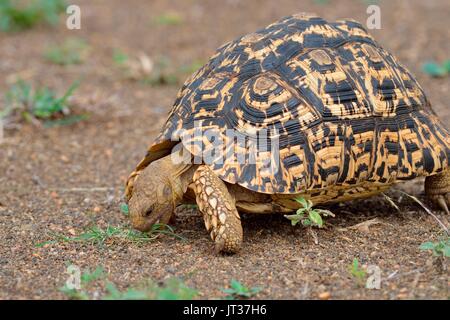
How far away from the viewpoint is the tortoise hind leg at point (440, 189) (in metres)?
5.17

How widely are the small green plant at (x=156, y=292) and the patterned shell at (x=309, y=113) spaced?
2.81 ft

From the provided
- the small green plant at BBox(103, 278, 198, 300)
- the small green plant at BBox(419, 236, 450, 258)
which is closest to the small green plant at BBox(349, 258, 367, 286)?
the small green plant at BBox(419, 236, 450, 258)

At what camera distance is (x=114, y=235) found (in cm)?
465

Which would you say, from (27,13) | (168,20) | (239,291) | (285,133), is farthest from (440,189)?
(27,13)

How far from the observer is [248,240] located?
4680 millimetres

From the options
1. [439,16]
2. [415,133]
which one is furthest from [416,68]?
[415,133]

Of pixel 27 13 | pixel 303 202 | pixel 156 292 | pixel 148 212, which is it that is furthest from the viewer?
pixel 27 13

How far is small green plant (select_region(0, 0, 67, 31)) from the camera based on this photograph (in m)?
11.0

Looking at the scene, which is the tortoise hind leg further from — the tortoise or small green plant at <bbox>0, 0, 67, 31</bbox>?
small green plant at <bbox>0, 0, 67, 31</bbox>

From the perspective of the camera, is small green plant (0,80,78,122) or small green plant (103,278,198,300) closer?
small green plant (103,278,198,300)

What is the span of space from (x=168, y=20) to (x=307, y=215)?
7482mm

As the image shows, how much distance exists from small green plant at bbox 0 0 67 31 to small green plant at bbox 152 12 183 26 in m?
1.54

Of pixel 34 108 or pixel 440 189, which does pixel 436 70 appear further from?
pixel 34 108

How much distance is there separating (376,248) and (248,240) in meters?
0.83
